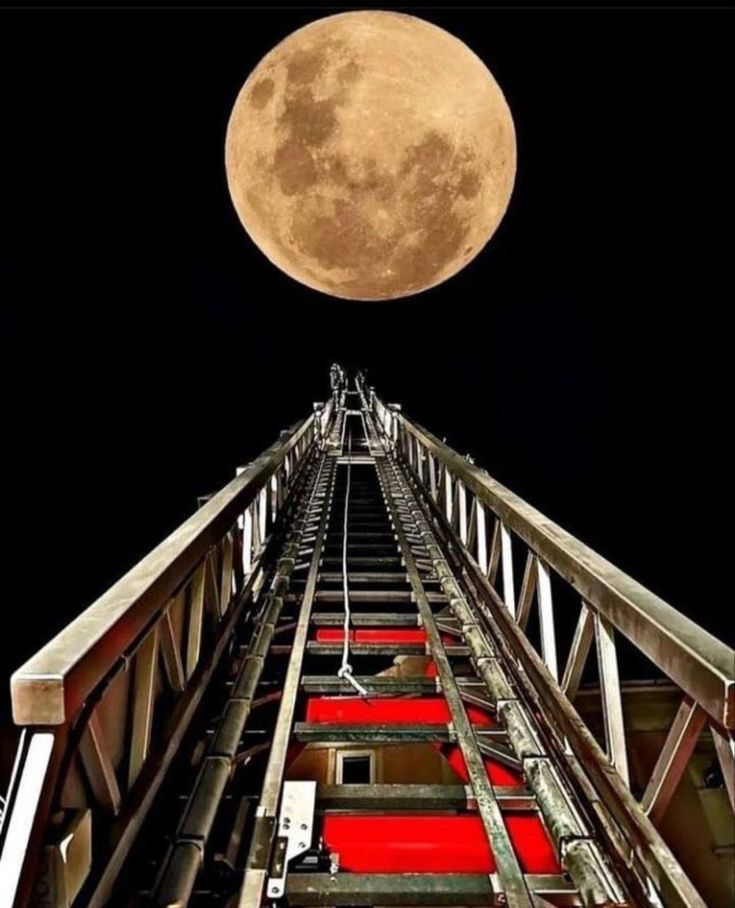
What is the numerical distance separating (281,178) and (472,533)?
162 inches

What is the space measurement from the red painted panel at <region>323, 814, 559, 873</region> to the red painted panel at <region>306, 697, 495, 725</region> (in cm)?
88

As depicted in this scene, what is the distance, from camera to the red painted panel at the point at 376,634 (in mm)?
4758

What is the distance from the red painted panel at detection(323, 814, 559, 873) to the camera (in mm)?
2559

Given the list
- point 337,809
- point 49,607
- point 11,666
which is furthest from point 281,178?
point 49,607

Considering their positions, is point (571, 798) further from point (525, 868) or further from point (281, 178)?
point (281, 178)

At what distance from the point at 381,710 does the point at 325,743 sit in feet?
1.63

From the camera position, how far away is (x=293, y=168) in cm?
710

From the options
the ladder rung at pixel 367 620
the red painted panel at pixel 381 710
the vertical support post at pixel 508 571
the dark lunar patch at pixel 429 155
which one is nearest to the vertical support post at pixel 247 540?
the ladder rung at pixel 367 620

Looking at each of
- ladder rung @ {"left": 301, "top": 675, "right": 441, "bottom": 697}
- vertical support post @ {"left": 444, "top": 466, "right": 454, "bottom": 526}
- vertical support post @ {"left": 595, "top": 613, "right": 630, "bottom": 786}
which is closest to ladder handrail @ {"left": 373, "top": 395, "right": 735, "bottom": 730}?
vertical support post @ {"left": 595, "top": 613, "right": 630, "bottom": 786}

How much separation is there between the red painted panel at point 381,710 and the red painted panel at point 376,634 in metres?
0.88

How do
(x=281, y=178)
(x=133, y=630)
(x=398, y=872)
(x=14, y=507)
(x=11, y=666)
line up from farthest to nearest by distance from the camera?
(x=14, y=507), (x=11, y=666), (x=281, y=178), (x=398, y=872), (x=133, y=630)

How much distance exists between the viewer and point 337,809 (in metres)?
2.75

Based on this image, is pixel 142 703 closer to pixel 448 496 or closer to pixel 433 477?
pixel 448 496

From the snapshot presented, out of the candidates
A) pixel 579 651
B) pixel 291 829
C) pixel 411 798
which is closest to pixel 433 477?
pixel 579 651
